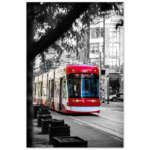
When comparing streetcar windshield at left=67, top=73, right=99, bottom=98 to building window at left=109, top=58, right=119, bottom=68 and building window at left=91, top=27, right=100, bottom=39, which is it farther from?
building window at left=109, top=58, right=119, bottom=68

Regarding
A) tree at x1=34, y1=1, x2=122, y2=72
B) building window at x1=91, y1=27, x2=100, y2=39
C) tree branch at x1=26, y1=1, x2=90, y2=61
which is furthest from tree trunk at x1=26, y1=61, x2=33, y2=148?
building window at x1=91, y1=27, x2=100, y2=39

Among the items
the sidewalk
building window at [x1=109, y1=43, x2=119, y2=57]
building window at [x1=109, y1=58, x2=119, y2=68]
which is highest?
building window at [x1=109, y1=43, x2=119, y2=57]

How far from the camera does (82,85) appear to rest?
19906 mm

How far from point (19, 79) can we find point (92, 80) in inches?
616

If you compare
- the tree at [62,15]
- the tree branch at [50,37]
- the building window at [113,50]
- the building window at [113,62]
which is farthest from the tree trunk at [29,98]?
the building window at [113,62]

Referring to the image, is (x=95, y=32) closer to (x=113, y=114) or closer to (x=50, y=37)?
(x=113, y=114)

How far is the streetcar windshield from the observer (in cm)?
1997

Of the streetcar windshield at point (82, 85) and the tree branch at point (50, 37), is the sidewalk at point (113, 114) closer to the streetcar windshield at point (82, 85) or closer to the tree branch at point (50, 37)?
the streetcar windshield at point (82, 85)

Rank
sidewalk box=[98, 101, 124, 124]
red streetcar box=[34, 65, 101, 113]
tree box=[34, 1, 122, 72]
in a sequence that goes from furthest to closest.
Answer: red streetcar box=[34, 65, 101, 113] < sidewalk box=[98, 101, 124, 124] < tree box=[34, 1, 122, 72]

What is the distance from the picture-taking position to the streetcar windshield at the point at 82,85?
19969mm
